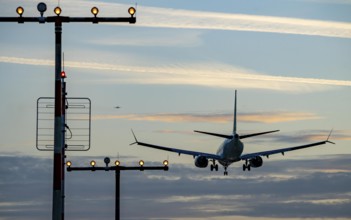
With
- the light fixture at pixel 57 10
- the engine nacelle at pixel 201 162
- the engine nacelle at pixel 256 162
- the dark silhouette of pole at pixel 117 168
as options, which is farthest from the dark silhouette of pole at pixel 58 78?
the engine nacelle at pixel 201 162

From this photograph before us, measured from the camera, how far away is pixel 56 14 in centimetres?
3866

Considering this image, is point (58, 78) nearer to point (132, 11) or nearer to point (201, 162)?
point (132, 11)

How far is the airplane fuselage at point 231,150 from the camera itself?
387 feet

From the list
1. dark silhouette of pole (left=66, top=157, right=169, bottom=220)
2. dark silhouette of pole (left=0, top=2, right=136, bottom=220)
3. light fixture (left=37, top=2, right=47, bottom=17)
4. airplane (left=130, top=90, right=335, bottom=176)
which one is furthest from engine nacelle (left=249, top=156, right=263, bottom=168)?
light fixture (left=37, top=2, right=47, bottom=17)

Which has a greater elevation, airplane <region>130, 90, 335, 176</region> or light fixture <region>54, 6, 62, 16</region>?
light fixture <region>54, 6, 62, 16</region>

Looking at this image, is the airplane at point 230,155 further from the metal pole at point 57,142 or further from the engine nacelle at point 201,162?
the metal pole at point 57,142

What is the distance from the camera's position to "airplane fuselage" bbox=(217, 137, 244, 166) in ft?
387

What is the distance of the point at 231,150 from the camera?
119 meters

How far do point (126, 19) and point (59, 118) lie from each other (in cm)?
481

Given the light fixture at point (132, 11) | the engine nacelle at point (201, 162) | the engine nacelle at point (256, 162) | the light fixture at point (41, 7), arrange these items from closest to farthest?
the light fixture at point (132, 11), the light fixture at point (41, 7), the engine nacelle at point (256, 162), the engine nacelle at point (201, 162)

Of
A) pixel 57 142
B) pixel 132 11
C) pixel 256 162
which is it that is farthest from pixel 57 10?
pixel 256 162

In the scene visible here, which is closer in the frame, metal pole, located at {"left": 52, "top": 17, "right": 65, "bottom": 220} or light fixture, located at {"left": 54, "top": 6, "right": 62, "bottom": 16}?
metal pole, located at {"left": 52, "top": 17, "right": 65, "bottom": 220}

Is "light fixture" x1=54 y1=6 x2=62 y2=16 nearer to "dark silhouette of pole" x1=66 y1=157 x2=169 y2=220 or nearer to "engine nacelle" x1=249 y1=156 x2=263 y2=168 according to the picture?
"dark silhouette of pole" x1=66 y1=157 x2=169 y2=220

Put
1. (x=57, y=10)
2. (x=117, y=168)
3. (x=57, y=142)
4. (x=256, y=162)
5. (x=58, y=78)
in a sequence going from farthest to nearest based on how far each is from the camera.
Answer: (x=256, y=162)
(x=117, y=168)
(x=57, y=10)
(x=58, y=78)
(x=57, y=142)
